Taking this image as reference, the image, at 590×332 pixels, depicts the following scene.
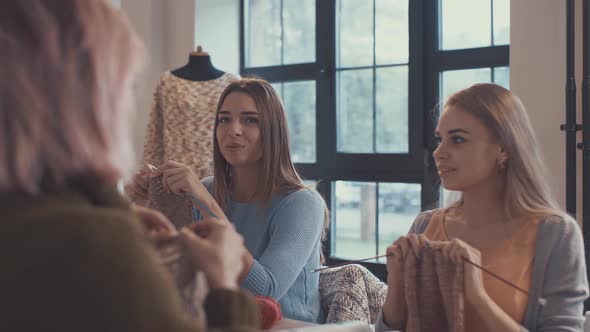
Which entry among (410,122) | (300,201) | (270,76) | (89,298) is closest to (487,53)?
(410,122)

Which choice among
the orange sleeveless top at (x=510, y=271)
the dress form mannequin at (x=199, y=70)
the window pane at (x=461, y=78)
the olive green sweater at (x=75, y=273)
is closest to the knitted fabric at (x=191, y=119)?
the dress form mannequin at (x=199, y=70)

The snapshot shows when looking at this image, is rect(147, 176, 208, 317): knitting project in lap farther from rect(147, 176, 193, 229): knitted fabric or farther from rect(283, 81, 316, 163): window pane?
rect(283, 81, 316, 163): window pane

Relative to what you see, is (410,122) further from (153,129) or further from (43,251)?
(43,251)

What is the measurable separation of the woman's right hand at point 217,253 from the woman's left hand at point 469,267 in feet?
2.80

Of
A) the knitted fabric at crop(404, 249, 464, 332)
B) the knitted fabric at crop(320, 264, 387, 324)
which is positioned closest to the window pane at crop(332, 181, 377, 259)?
the knitted fabric at crop(320, 264, 387, 324)

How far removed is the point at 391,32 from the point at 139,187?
204 cm

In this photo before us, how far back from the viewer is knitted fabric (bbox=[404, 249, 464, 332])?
189 centimetres

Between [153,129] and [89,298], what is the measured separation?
11.1 ft

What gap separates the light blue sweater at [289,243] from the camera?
7.77 feet

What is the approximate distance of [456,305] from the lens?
1.89 m

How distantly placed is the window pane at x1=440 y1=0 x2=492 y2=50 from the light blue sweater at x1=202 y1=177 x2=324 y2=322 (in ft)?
5.49

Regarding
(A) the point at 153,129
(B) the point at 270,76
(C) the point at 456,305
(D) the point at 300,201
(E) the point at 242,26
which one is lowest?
(C) the point at 456,305

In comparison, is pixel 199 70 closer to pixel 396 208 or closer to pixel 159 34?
pixel 159 34

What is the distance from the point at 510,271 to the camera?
2025 millimetres
